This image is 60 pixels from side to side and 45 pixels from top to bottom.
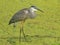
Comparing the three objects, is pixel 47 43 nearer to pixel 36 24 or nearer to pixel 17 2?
pixel 36 24

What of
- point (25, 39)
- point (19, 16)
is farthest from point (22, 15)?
point (25, 39)

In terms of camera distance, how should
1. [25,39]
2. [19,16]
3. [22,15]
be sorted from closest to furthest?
[25,39] < [19,16] < [22,15]

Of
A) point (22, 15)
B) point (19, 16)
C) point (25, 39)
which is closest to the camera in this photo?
point (25, 39)

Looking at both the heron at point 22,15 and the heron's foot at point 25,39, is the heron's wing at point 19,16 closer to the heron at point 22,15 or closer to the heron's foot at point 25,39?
the heron at point 22,15

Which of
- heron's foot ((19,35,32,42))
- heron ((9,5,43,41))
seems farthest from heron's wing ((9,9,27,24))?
heron's foot ((19,35,32,42))

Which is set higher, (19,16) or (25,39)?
(19,16)

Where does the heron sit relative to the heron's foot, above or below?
above

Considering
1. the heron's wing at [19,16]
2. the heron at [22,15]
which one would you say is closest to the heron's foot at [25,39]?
the heron at [22,15]

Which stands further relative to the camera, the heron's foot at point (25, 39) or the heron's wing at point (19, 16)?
the heron's wing at point (19, 16)

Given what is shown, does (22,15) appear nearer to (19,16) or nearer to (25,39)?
(19,16)

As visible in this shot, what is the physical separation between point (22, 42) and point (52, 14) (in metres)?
4.89

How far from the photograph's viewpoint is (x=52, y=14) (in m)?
14.9

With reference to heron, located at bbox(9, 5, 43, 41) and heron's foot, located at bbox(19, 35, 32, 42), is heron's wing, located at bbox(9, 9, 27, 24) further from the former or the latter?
heron's foot, located at bbox(19, 35, 32, 42)

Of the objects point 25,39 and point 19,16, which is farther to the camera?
point 19,16
